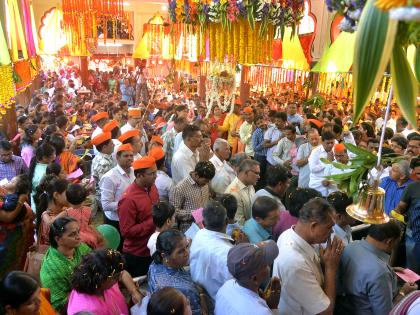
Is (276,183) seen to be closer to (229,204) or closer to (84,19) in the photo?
(229,204)

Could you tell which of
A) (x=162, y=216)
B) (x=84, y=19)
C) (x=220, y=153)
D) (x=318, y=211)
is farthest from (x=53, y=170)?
(x=84, y=19)

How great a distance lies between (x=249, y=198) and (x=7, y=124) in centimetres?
464

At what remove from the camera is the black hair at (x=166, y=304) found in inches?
70.0

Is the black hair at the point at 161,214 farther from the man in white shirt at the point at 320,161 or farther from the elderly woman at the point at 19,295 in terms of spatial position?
the man in white shirt at the point at 320,161

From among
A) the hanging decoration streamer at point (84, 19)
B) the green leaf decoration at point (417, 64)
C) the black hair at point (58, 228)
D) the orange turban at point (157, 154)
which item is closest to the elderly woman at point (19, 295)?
the black hair at point (58, 228)

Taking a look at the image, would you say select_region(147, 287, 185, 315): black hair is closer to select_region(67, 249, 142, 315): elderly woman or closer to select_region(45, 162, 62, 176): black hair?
select_region(67, 249, 142, 315): elderly woman

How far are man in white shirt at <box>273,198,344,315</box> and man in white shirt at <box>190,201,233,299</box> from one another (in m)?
0.35

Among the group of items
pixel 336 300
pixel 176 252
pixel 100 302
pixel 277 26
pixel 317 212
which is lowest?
pixel 336 300

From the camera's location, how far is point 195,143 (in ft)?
14.5

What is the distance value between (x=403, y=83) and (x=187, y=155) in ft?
11.8

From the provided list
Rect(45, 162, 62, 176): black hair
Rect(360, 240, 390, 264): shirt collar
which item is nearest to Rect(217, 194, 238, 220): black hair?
Rect(360, 240, 390, 264): shirt collar

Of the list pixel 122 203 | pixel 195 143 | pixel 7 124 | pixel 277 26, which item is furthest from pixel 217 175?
pixel 7 124

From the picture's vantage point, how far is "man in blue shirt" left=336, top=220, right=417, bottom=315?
2.12m

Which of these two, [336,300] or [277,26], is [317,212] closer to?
[336,300]
